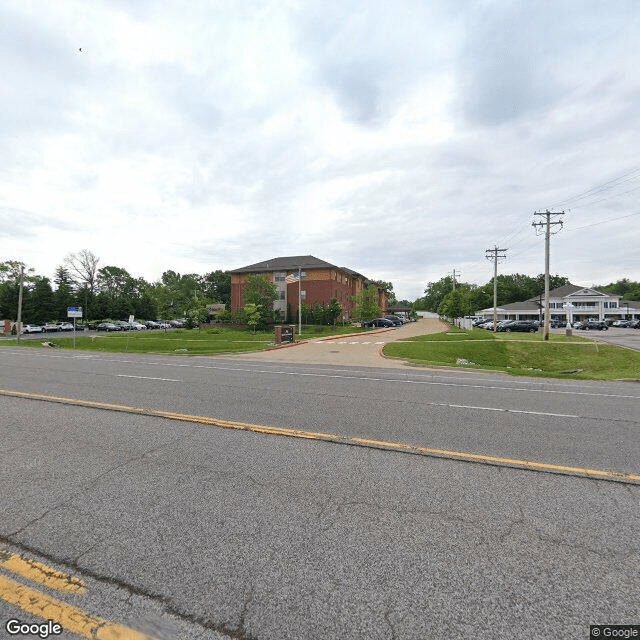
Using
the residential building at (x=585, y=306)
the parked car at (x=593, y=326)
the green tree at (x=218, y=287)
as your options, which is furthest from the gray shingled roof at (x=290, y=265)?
the residential building at (x=585, y=306)

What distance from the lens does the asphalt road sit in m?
2.46

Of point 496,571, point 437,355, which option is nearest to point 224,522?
point 496,571

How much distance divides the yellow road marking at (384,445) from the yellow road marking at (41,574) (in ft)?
12.0

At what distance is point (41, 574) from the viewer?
283 cm

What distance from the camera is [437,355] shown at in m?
24.7

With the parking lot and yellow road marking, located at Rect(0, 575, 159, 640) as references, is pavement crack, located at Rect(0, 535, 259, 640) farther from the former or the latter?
the parking lot

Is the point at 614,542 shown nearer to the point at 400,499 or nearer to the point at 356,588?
the point at 400,499

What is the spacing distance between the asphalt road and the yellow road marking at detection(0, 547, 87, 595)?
0.21 feet

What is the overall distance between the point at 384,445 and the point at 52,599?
424 centimetres

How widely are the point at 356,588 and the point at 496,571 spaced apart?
43.4 inches

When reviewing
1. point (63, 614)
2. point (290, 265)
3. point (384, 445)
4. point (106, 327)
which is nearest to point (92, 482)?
point (63, 614)

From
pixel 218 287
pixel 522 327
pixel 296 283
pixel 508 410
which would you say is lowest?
pixel 508 410

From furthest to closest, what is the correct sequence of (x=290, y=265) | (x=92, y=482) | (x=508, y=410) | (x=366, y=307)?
(x=290, y=265), (x=366, y=307), (x=508, y=410), (x=92, y=482)

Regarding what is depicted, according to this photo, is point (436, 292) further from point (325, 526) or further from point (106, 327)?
point (325, 526)
